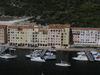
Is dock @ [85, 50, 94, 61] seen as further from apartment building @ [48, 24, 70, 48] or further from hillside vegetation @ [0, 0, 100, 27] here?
hillside vegetation @ [0, 0, 100, 27]

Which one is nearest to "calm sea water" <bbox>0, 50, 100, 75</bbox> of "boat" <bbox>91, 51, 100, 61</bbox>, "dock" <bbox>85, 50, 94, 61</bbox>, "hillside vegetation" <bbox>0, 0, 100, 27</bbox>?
"boat" <bbox>91, 51, 100, 61</bbox>

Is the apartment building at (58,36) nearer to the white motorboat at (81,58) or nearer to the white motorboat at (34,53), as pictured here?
the white motorboat at (34,53)

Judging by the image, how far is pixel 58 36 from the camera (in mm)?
45719

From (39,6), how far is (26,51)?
2845 centimetres

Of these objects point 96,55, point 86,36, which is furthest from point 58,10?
point 96,55

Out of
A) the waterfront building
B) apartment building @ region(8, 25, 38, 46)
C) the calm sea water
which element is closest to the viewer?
the calm sea water

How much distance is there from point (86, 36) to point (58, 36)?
18.1ft

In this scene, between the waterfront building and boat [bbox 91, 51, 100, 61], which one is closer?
boat [bbox 91, 51, 100, 61]

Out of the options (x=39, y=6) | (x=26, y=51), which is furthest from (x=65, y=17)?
(x=26, y=51)

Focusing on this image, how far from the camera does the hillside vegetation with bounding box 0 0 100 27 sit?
196 ft

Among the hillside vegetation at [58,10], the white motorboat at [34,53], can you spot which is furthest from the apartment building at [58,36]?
the hillside vegetation at [58,10]

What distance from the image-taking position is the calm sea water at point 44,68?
33.6 meters

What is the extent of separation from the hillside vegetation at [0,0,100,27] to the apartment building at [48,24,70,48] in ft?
39.0

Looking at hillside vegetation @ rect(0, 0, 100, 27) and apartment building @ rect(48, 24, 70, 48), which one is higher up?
hillside vegetation @ rect(0, 0, 100, 27)
